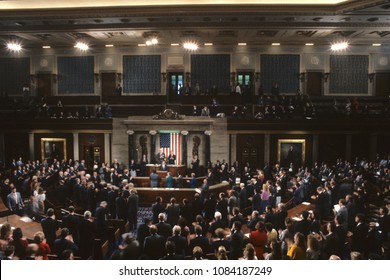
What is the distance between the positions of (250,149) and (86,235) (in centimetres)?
1346

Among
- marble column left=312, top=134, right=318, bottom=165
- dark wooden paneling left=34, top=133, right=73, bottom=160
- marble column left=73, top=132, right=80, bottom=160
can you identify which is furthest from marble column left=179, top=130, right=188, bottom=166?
marble column left=312, top=134, right=318, bottom=165

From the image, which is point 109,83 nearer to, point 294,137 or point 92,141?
point 92,141

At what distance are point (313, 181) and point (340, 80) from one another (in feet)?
40.5

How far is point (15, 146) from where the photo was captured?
68.0 ft

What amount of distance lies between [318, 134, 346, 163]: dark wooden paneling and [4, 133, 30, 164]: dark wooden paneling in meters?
16.9

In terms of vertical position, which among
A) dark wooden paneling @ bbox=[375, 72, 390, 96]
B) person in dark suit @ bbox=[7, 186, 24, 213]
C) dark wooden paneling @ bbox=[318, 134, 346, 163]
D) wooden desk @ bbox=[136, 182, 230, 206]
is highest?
dark wooden paneling @ bbox=[375, 72, 390, 96]

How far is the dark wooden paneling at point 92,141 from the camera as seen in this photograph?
2003 cm

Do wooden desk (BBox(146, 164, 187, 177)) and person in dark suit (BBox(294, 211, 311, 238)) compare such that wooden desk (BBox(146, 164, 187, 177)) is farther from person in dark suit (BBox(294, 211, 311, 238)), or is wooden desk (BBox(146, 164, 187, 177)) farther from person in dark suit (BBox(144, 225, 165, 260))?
person in dark suit (BBox(144, 225, 165, 260))

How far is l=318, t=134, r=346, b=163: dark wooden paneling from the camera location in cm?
1941

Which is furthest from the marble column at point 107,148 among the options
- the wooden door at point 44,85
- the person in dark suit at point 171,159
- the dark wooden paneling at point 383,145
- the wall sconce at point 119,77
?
the dark wooden paneling at point 383,145

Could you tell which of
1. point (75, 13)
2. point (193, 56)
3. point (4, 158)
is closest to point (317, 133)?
point (193, 56)

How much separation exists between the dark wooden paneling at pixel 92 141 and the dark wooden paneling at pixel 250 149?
758 centimetres

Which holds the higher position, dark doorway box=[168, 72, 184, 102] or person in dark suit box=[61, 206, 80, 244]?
dark doorway box=[168, 72, 184, 102]

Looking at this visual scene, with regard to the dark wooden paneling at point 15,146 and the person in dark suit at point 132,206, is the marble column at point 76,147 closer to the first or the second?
the dark wooden paneling at point 15,146
